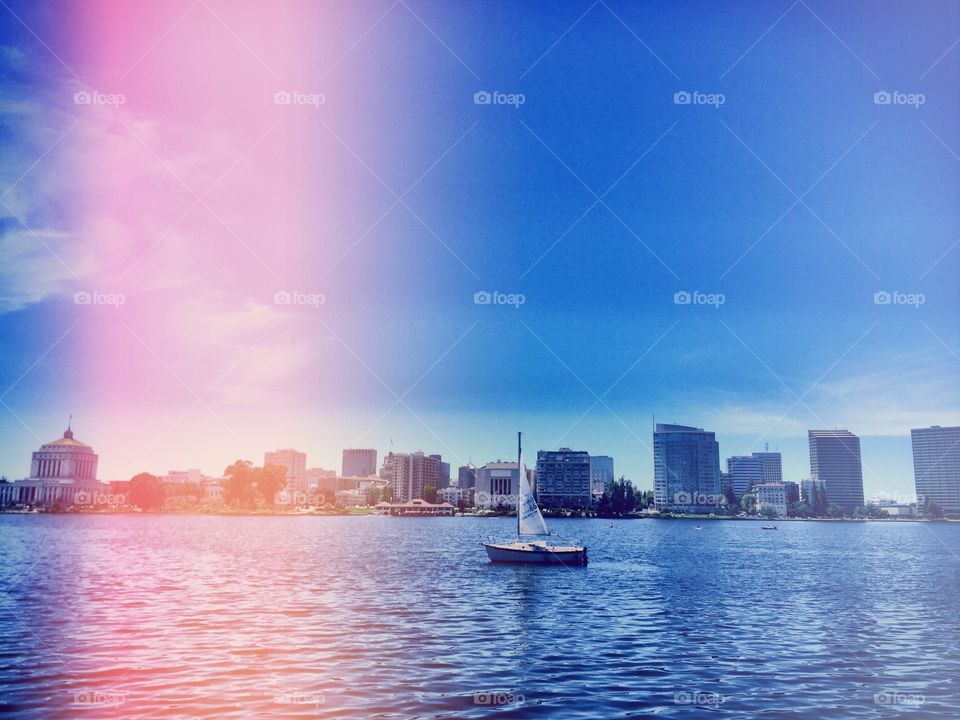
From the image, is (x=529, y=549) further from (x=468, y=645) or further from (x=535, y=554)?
(x=468, y=645)

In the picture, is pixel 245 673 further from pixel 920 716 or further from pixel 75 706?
pixel 920 716

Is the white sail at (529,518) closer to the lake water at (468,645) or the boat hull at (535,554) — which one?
the boat hull at (535,554)

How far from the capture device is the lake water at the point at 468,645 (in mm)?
22219

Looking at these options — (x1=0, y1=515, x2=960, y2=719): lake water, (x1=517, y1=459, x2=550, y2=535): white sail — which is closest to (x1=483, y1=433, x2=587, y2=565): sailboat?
(x1=517, y1=459, x2=550, y2=535): white sail

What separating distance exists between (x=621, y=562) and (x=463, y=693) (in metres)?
63.5

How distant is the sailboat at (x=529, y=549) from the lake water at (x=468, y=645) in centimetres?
597

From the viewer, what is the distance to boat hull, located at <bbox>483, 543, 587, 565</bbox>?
70.1 meters

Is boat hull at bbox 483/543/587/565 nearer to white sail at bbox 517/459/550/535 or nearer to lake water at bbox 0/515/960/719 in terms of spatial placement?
white sail at bbox 517/459/550/535

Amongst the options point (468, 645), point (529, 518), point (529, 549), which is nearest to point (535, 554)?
point (529, 549)

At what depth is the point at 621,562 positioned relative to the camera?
82812 mm

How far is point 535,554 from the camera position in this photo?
70062 millimetres

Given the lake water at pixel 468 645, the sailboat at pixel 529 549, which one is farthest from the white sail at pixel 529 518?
the lake water at pixel 468 645

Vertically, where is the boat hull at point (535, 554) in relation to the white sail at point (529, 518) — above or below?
below

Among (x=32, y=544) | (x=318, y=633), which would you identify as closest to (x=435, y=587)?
(x=318, y=633)
